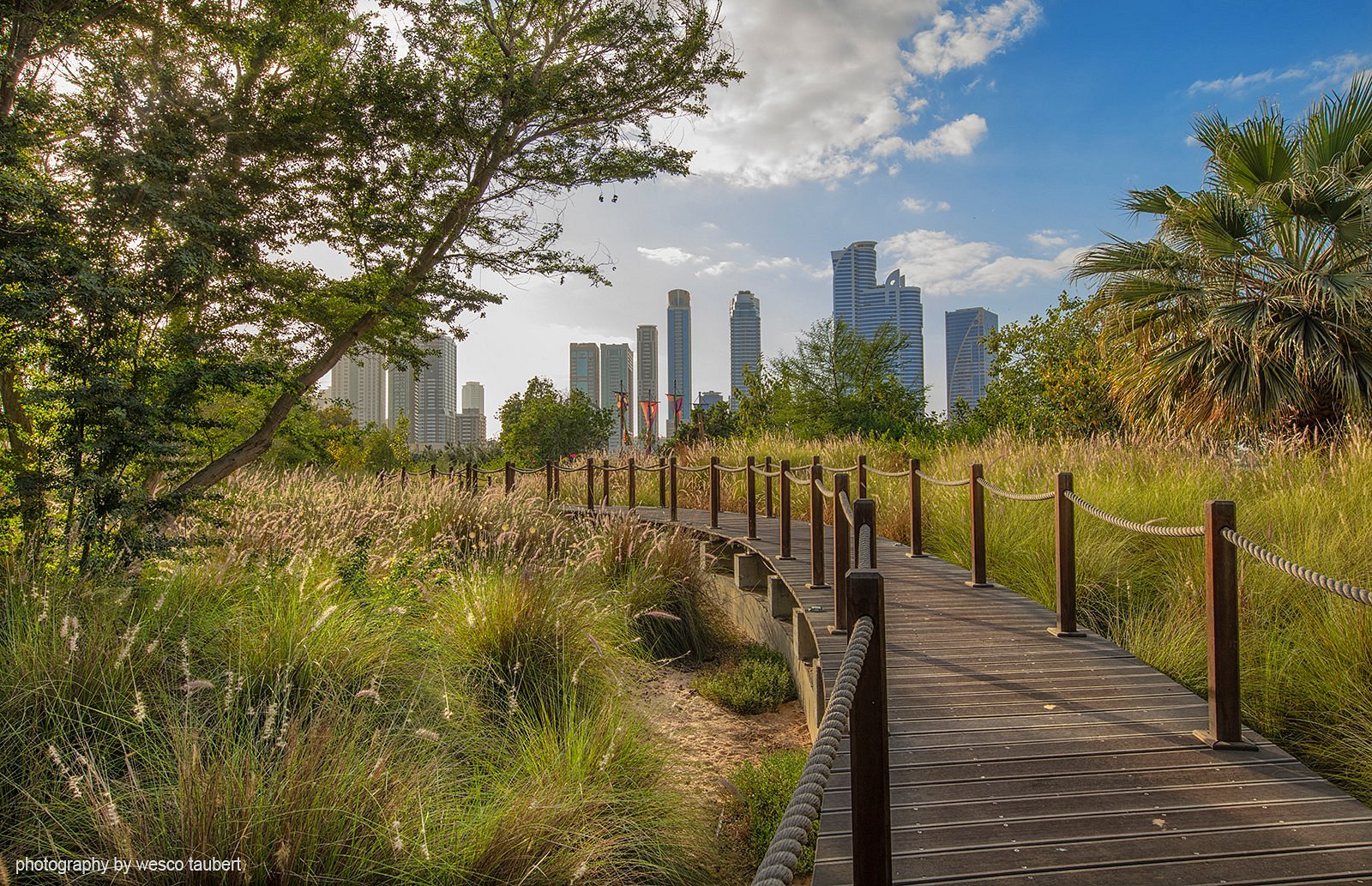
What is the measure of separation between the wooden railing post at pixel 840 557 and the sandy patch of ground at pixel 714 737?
964 millimetres

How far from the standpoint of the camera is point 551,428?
41.2 m

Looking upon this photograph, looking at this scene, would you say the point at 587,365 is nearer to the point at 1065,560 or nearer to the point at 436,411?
the point at 436,411

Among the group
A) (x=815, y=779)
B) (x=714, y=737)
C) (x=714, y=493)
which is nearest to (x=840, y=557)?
(x=714, y=737)

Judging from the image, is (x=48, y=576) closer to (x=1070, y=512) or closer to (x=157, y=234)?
(x=157, y=234)

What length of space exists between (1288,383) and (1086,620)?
521cm

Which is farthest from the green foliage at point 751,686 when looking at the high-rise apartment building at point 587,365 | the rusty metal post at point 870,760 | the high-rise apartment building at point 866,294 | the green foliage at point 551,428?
the high-rise apartment building at point 866,294

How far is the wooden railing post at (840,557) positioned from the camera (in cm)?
485

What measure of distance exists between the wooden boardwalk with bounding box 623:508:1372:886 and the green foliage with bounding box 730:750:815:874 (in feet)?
2.10

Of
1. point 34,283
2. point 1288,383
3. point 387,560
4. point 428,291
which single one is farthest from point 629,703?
point 1288,383

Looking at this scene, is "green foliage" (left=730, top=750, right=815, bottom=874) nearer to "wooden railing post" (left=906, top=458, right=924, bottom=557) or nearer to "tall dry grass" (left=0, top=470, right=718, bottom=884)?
"tall dry grass" (left=0, top=470, right=718, bottom=884)

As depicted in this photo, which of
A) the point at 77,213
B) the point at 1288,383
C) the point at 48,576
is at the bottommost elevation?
the point at 48,576

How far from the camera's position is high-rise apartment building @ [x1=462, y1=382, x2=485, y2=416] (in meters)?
186

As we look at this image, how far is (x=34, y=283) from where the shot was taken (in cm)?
441

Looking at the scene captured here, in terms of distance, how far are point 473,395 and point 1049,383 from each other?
606ft
